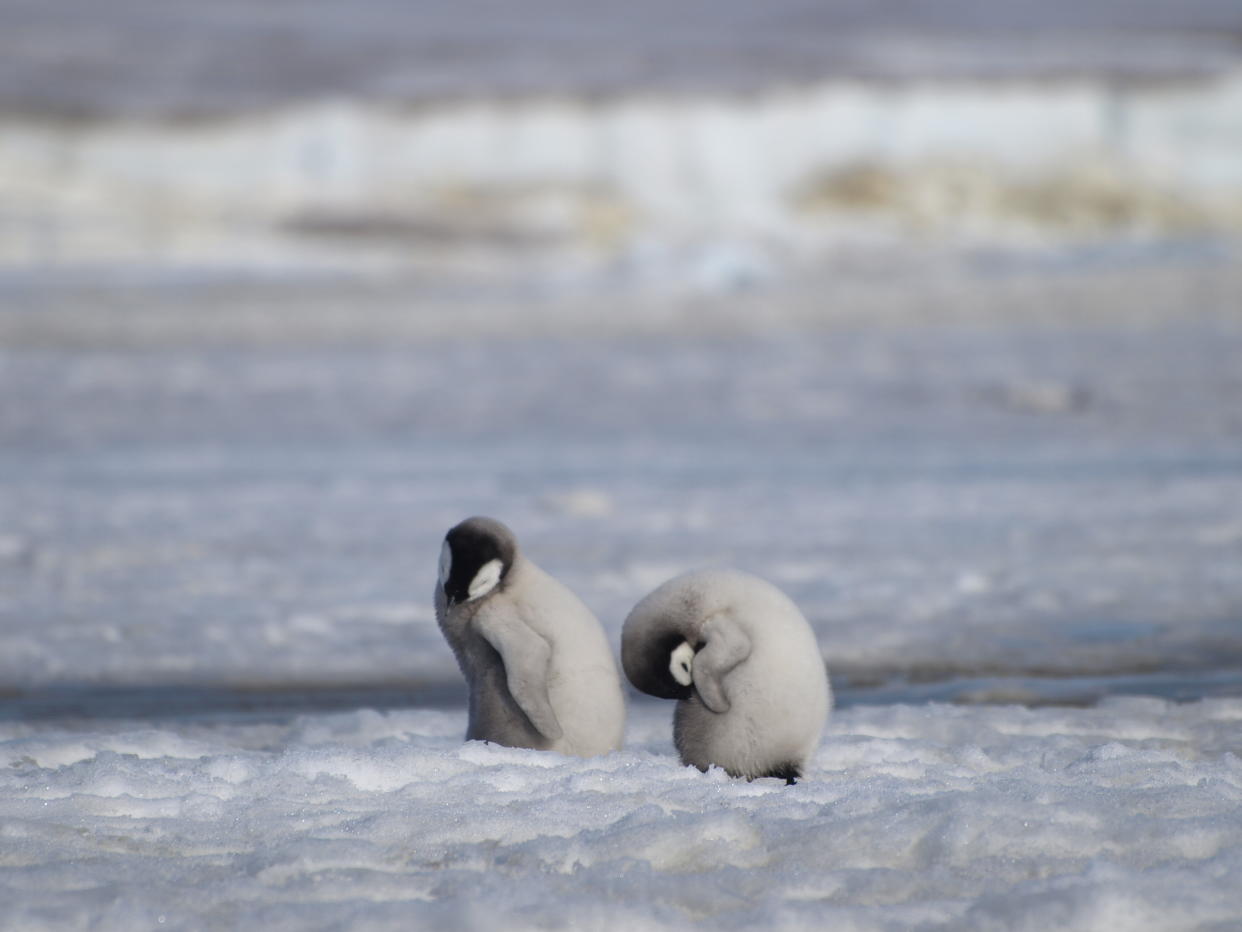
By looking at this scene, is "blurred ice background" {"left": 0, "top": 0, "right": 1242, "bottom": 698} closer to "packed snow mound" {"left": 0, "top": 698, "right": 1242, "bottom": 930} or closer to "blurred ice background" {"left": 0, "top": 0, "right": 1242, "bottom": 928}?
"blurred ice background" {"left": 0, "top": 0, "right": 1242, "bottom": 928}

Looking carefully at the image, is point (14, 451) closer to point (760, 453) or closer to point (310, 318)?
point (760, 453)

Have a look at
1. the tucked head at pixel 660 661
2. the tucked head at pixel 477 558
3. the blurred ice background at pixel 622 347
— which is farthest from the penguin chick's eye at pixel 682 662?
the blurred ice background at pixel 622 347

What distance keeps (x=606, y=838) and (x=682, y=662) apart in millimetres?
474

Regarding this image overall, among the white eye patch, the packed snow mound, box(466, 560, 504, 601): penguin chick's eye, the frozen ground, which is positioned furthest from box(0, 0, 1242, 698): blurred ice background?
box(466, 560, 504, 601): penguin chick's eye

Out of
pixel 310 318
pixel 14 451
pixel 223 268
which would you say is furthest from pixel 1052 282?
pixel 14 451

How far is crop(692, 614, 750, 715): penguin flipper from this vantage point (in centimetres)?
265

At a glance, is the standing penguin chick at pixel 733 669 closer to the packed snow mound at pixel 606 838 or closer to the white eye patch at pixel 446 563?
the packed snow mound at pixel 606 838

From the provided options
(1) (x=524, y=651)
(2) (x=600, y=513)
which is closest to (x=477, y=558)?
(1) (x=524, y=651)

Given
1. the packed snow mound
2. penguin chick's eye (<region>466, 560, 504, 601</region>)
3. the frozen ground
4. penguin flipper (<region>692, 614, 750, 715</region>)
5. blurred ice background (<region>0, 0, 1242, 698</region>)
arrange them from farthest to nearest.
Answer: blurred ice background (<region>0, 0, 1242, 698</region>) → penguin chick's eye (<region>466, 560, 504, 601</region>) → penguin flipper (<region>692, 614, 750, 715</region>) → the frozen ground → the packed snow mound

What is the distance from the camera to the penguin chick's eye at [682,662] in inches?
107

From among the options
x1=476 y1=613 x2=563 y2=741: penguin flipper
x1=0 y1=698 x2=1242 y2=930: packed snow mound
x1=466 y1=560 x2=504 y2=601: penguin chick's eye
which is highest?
x1=466 y1=560 x2=504 y2=601: penguin chick's eye

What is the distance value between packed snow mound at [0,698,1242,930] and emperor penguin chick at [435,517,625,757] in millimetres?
90

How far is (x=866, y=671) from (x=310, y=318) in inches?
466

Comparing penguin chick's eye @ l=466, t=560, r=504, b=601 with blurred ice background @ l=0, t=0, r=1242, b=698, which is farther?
blurred ice background @ l=0, t=0, r=1242, b=698
